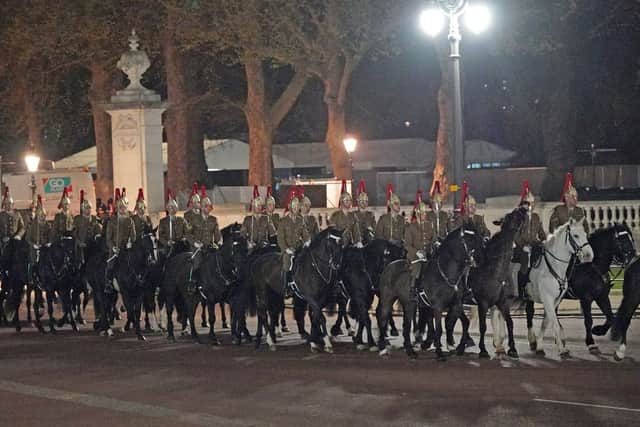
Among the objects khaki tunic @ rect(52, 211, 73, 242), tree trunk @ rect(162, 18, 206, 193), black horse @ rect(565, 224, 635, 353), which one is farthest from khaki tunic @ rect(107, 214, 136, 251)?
tree trunk @ rect(162, 18, 206, 193)

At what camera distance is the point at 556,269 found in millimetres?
19109

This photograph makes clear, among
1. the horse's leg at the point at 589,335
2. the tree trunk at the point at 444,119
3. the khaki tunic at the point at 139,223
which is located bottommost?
the horse's leg at the point at 589,335

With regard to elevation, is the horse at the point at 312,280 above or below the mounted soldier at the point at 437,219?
below

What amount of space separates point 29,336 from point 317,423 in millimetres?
10805

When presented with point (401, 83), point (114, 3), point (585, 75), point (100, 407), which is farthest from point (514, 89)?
point (100, 407)

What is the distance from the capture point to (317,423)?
549 inches

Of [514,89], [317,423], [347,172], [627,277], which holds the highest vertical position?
[514,89]

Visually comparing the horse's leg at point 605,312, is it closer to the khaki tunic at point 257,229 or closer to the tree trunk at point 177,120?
the khaki tunic at point 257,229

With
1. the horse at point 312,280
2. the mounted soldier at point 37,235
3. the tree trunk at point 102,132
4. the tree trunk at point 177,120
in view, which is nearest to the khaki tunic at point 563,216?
the horse at point 312,280

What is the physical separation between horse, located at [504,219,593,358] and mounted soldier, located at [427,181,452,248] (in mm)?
1551

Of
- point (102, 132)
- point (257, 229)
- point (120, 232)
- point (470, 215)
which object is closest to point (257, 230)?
point (257, 229)

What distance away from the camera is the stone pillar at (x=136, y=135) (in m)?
33.0

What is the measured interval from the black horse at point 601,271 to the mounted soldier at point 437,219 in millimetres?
2073

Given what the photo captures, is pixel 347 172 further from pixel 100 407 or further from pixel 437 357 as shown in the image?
pixel 100 407
